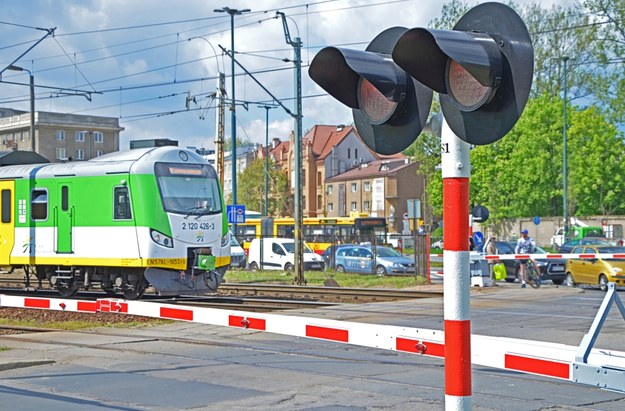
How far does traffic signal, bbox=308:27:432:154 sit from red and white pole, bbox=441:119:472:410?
48 cm

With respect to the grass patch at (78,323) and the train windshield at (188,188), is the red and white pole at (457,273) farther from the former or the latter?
the train windshield at (188,188)

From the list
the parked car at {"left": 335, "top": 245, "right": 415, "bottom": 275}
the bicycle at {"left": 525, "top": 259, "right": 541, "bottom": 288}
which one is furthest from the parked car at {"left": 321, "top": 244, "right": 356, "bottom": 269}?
the bicycle at {"left": 525, "top": 259, "right": 541, "bottom": 288}

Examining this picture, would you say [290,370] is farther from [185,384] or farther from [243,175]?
[243,175]

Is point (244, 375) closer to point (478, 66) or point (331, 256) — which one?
→ point (478, 66)

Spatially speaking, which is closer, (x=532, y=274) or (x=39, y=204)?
(x=39, y=204)

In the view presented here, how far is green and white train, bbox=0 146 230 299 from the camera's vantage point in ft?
69.7

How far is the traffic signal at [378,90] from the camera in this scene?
4758 millimetres

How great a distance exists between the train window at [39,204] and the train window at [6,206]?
0.95 metres

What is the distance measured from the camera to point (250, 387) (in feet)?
32.2

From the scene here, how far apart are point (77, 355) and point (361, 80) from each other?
→ 28.5ft

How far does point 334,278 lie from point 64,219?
14675 millimetres

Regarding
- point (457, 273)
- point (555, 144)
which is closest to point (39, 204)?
point (457, 273)

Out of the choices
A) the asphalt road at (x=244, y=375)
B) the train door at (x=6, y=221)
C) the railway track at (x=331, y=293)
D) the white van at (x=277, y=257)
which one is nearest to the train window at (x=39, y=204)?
the train door at (x=6, y=221)

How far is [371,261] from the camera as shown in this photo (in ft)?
123
